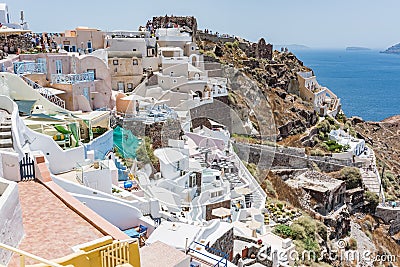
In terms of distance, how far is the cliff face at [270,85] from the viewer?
30438 mm

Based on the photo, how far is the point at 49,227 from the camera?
5.93 m

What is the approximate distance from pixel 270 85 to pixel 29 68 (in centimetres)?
2356

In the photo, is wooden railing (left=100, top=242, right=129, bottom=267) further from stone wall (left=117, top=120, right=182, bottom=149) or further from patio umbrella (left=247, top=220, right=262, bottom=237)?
stone wall (left=117, top=120, right=182, bottom=149)

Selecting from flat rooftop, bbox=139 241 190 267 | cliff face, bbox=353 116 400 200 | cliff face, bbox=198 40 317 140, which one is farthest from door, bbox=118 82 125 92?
cliff face, bbox=353 116 400 200

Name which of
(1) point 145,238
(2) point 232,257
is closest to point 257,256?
(2) point 232,257

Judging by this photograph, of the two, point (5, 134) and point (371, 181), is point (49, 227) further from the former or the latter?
point (371, 181)

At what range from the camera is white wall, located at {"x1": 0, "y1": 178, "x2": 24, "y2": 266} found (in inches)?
195

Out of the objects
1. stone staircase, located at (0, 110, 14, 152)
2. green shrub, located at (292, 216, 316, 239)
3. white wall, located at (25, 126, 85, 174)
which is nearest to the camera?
stone staircase, located at (0, 110, 14, 152)

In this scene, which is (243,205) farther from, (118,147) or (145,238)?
(145,238)

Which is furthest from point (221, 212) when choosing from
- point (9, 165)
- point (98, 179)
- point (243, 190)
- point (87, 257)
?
point (87, 257)

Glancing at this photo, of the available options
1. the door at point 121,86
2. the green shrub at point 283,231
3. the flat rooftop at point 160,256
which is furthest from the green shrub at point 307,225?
the door at point 121,86

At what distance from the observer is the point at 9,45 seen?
1881 centimetres

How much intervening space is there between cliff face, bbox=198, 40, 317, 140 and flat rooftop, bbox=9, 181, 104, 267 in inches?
774

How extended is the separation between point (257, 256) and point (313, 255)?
4328 mm
